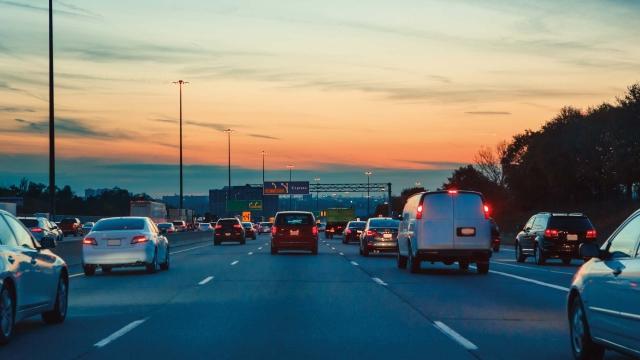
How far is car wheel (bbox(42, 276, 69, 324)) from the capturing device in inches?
567

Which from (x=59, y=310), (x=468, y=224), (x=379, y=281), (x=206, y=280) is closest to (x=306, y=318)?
(x=59, y=310)

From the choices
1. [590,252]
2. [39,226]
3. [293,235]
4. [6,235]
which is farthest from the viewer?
[39,226]

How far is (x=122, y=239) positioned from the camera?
26219mm

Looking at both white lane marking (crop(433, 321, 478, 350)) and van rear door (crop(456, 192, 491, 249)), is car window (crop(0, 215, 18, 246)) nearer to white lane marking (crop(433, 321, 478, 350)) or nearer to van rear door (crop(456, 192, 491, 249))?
white lane marking (crop(433, 321, 478, 350))

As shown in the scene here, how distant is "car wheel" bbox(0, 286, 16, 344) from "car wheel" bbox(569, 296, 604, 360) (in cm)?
655

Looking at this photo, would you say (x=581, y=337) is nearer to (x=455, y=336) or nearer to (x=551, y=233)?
(x=455, y=336)

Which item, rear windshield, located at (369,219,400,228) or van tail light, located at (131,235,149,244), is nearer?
van tail light, located at (131,235,149,244)

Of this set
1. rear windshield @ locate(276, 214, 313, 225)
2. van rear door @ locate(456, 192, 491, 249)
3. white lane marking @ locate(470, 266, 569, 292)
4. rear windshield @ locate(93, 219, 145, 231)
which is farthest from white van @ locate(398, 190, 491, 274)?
rear windshield @ locate(276, 214, 313, 225)

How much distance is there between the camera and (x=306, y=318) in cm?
1515

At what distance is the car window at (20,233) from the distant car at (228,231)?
4623 cm

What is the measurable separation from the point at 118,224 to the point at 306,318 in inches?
509

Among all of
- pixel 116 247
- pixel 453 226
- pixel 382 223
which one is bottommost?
pixel 116 247

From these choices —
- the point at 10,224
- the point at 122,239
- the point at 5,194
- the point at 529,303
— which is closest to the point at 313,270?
the point at 122,239

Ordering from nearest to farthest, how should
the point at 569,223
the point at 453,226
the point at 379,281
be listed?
1. the point at 379,281
2. the point at 453,226
3. the point at 569,223
